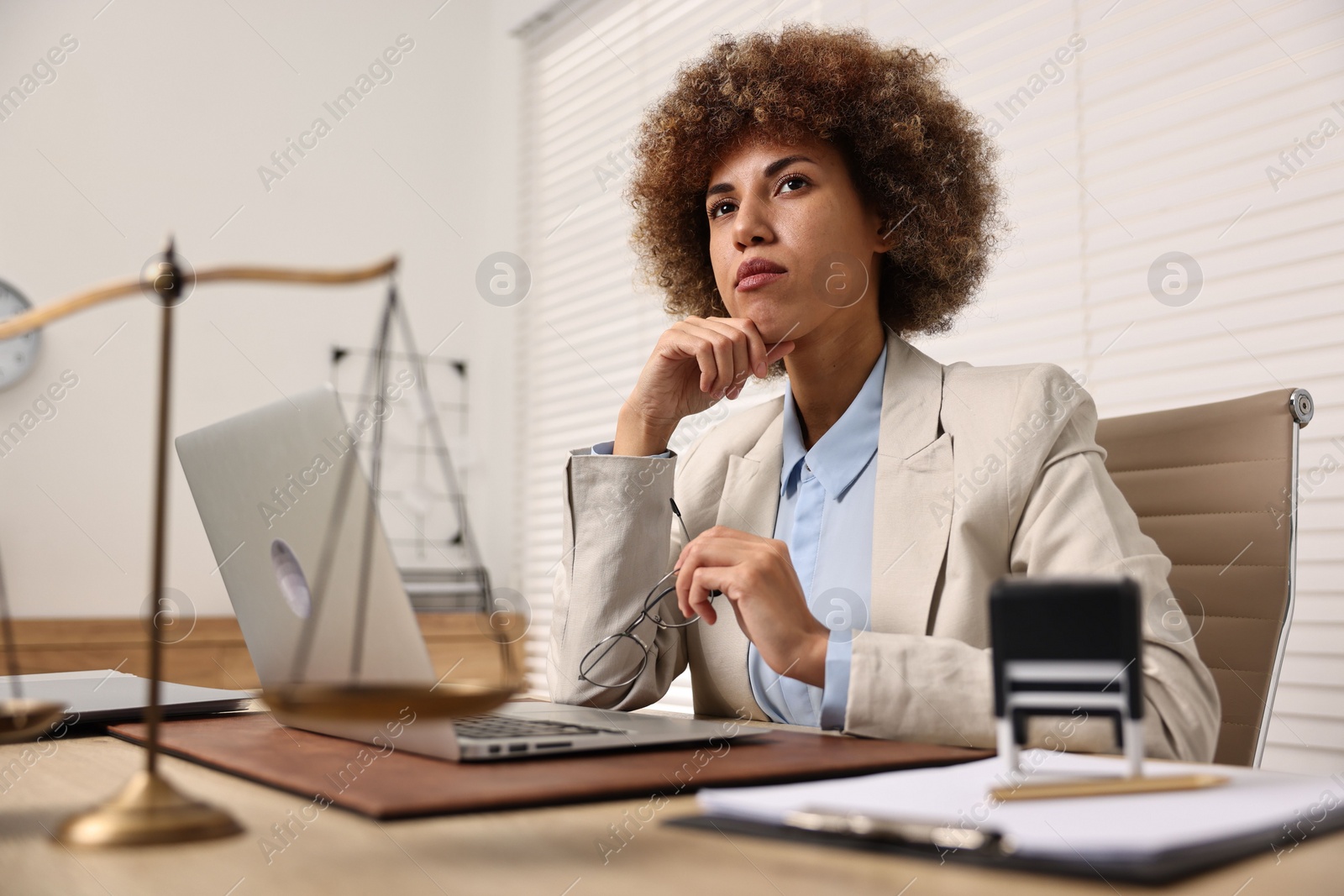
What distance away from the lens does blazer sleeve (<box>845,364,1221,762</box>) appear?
0.80 meters

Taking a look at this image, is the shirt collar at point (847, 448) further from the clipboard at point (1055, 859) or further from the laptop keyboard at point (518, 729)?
the clipboard at point (1055, 859)

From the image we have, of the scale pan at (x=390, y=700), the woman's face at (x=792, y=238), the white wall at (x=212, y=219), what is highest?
the white wall at (x=212, y=219)

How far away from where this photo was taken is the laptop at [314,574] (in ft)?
1.46

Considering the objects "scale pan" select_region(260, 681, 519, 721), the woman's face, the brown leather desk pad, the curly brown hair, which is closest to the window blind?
the curly brown hair

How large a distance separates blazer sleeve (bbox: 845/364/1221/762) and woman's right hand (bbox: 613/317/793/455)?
44cm

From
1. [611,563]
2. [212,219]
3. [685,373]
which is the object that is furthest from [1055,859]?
[212,219]

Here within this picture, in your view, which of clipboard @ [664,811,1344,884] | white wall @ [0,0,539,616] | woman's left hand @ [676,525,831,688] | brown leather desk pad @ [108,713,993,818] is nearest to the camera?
clipboard @ [664,811,1344,884]

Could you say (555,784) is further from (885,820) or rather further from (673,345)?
(673,345)

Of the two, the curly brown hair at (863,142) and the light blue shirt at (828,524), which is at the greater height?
the curly brown hair at (863,142)

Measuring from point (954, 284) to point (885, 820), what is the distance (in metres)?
1.30

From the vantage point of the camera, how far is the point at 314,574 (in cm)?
50

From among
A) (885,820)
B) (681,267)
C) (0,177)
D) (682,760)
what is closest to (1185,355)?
(681,267)

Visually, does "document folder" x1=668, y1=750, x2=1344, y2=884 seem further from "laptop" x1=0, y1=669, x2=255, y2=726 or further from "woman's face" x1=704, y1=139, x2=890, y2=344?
"woman's face" x1=704, y1=139, x2=890, y2=344

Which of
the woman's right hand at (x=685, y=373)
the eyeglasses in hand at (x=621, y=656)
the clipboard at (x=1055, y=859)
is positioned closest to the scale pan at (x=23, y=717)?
the clipboard at (x=1055, y=859)
